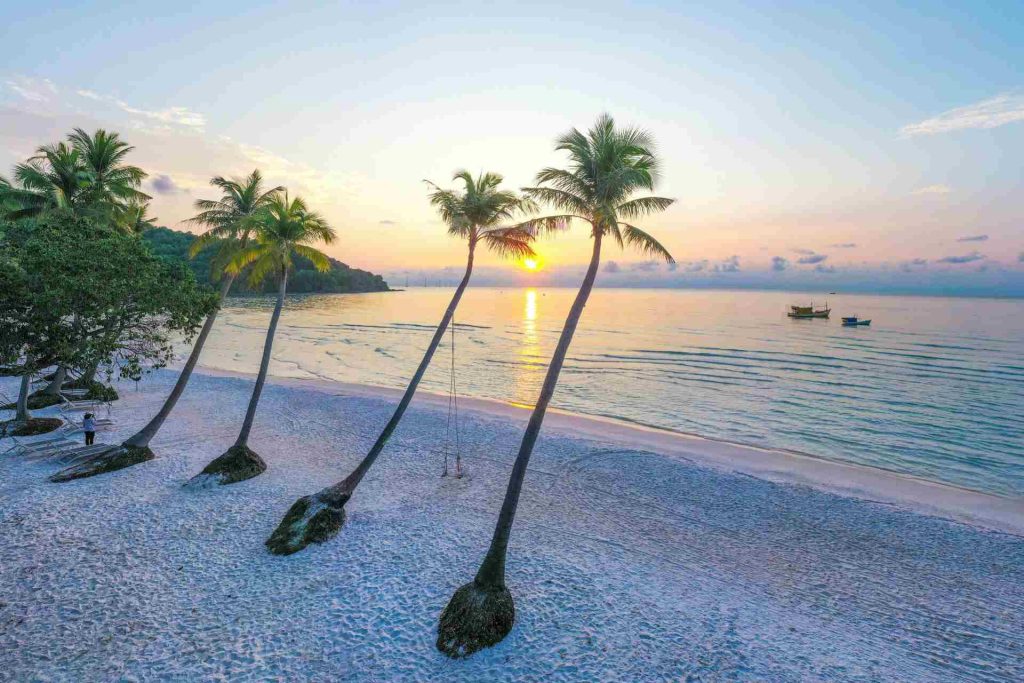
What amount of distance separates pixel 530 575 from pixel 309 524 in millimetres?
6330

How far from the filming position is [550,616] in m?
11.1

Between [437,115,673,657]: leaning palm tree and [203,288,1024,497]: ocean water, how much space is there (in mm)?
20775

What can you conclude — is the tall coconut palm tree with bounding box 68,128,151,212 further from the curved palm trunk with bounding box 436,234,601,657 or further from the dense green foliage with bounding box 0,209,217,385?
the curved palm trunk with bounding box 436,234,601,657

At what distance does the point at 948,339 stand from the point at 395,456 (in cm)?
8858

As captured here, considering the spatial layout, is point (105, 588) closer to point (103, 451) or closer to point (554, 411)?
point (103, 451)

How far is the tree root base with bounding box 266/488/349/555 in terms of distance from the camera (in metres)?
13.3

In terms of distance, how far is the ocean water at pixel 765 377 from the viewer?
2733 cm

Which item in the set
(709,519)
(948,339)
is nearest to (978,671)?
(709,519)

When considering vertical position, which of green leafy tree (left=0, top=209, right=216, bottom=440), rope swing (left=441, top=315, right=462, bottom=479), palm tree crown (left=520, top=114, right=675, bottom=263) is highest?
palm tree crown (left=520, top=114, right=675, bottom=263)

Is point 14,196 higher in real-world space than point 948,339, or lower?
higher

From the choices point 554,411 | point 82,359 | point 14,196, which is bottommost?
point 554,411

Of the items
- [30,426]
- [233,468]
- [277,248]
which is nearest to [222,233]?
[277,248]

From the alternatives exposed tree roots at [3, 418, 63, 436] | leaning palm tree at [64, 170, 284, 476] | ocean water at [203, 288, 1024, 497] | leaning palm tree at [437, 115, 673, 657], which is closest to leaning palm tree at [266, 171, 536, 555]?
leaning palm tree at [437, 115, 673, 657]

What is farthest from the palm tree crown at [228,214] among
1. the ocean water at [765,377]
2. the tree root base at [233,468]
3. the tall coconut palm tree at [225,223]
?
the ocean water at [765,377]
